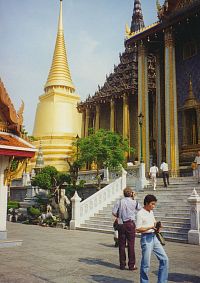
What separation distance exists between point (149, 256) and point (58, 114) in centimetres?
4220

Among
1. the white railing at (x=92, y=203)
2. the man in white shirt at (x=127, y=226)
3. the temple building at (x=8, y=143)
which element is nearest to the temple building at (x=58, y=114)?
the white railing at (x=92, y=203)

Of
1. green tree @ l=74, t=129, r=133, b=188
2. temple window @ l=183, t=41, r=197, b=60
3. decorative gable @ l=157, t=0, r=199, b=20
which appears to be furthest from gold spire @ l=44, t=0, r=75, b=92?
green tree @ l=74, t=129, r=133, b=188

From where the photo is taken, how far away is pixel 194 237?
1052 centimetres

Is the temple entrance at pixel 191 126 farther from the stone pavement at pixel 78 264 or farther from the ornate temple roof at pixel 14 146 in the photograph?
the ornate temple roof at pixel 14 146

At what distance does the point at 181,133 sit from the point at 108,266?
18.7m

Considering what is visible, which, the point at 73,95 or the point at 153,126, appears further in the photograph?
the point at 73,95

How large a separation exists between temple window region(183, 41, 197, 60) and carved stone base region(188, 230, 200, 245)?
1740 cm

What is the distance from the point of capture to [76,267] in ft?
22.3

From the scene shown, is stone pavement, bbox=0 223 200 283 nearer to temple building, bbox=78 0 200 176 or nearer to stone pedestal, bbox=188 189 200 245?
stone pedestal, bbox=188 189 200 245

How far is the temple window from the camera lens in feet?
81.3

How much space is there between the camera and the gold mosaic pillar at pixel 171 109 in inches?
875

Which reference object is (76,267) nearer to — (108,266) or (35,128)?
(108,266)

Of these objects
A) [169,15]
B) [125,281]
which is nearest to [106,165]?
[169,15]

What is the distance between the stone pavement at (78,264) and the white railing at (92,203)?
591cm
